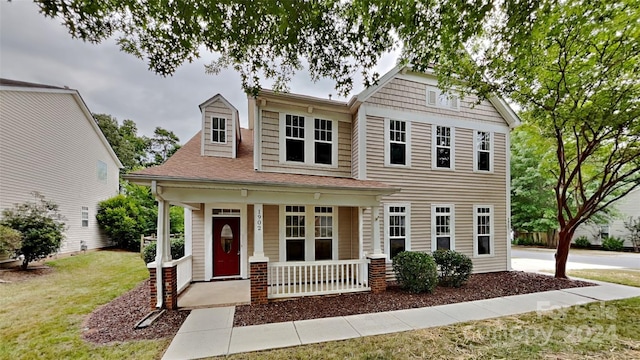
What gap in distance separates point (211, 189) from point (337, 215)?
169 inches

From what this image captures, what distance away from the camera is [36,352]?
422 cm

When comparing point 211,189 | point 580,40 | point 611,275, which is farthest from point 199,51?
point 611,275

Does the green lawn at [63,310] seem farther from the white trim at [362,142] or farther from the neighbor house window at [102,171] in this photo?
the white trim at [362,142]

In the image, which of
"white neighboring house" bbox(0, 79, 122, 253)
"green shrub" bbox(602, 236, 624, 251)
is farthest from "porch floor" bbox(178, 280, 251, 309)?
"green shrub" bbox(602, 236, 624, 251)

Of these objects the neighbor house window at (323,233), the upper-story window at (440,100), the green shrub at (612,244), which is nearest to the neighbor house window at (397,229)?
the neighbor house window at (323,233)

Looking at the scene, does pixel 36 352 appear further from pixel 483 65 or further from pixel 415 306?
pixel 483 65

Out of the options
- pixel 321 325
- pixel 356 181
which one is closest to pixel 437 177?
pixel 356 181

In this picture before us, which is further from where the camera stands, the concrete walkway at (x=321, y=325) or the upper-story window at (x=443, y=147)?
the upper-story window at (x=443, y=147)

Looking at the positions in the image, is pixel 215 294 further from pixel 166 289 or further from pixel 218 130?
pixel 218 130

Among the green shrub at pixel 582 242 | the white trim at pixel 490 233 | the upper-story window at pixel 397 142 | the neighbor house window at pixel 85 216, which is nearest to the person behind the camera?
the upper-story window at pixel 397 142

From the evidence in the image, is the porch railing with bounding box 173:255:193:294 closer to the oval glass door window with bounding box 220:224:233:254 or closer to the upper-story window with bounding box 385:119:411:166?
the oval glass door window with bounding box 220:224:233:254

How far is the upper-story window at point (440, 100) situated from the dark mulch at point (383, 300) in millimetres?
6169

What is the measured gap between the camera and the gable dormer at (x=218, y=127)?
840 cm

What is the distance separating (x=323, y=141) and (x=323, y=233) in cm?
307
